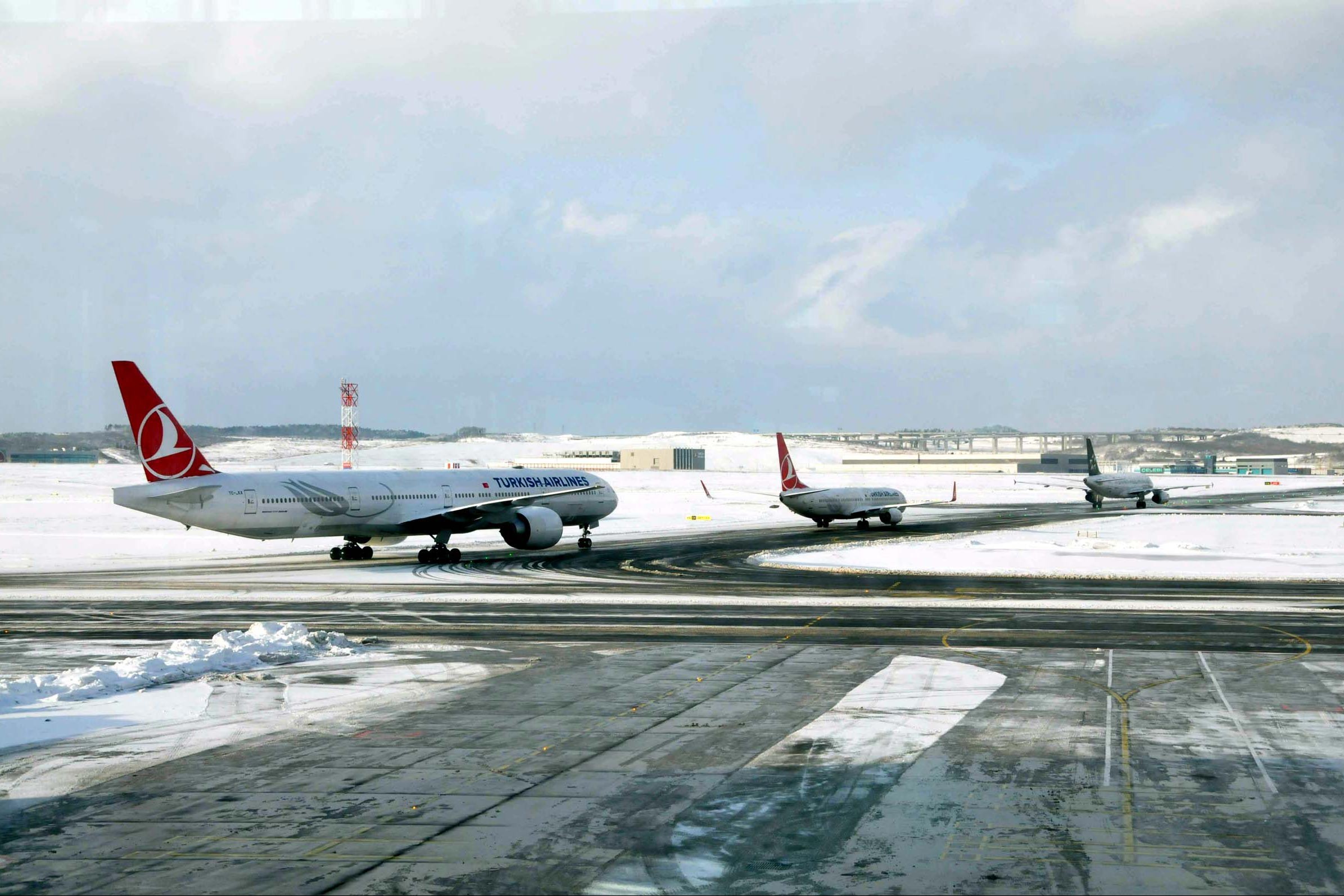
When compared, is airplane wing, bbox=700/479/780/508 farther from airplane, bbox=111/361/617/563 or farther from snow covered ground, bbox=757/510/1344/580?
snow covered ground, bbox=757/510/1344/580

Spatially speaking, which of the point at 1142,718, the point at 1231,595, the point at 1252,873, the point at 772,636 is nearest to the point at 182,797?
the point at 1252,873

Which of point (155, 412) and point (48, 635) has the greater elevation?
point (155, 412)

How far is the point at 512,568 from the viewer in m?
49.7

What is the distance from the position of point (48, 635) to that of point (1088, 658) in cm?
2538

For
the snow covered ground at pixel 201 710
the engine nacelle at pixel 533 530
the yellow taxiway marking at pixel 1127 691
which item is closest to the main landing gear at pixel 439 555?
the engine nacelle at pixel 533 530

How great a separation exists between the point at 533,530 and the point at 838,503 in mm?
27198

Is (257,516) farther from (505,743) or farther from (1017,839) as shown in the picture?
(1017,839)

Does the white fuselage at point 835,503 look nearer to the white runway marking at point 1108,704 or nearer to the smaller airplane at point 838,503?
the smaller airplane at point 838,503

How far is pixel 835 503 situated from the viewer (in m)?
76.1

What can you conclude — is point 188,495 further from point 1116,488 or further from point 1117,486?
point 1117,486

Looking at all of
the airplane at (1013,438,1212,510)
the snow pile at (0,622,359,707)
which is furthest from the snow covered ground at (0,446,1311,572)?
the snow pile at (0,622,359,707)

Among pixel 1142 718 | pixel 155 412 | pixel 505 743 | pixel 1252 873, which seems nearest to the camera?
pixel 1252 873

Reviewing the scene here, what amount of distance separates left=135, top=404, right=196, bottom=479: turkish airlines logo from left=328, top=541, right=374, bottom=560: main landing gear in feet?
28.7

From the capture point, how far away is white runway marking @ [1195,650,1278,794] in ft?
47.9
